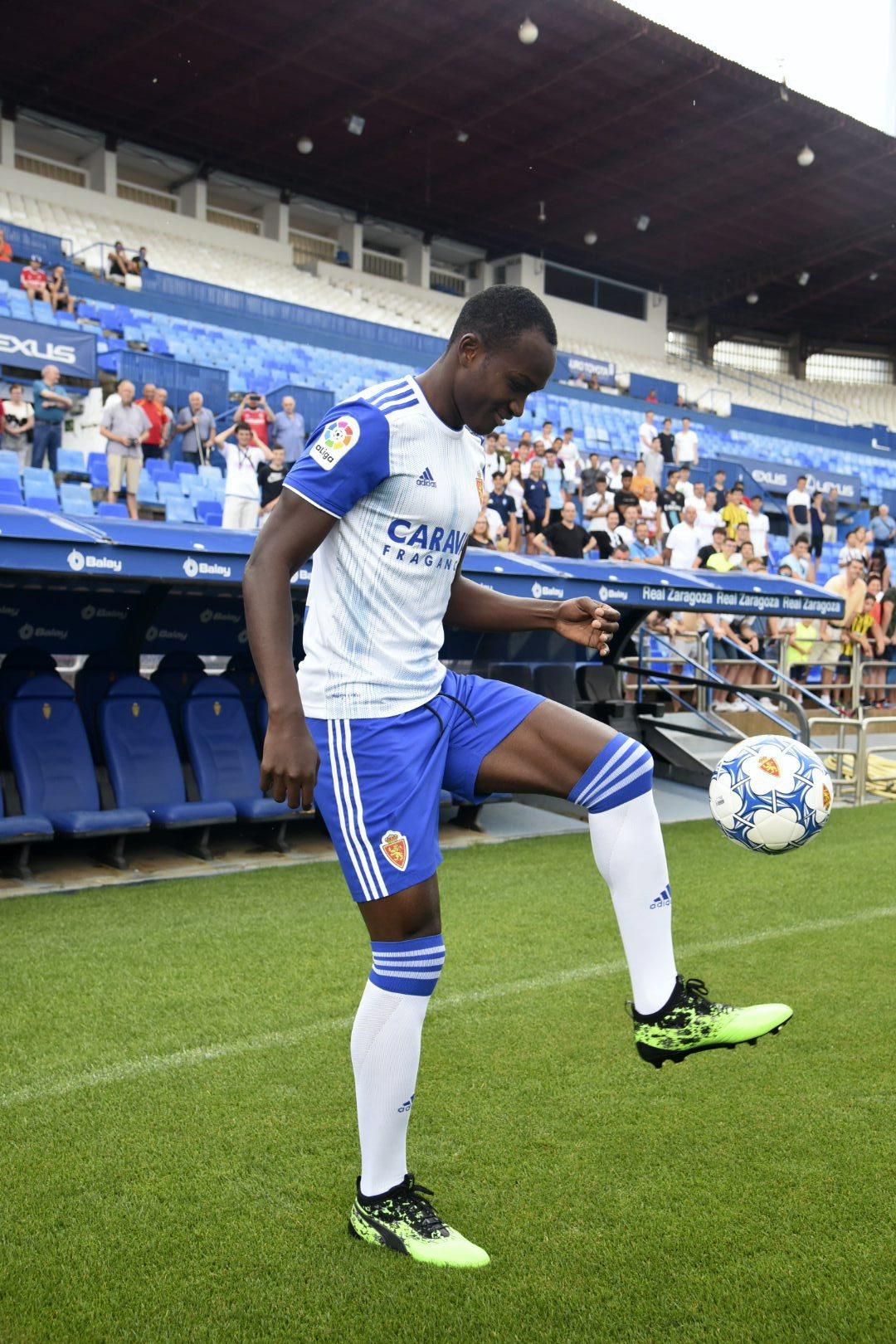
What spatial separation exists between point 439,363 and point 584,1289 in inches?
85.0

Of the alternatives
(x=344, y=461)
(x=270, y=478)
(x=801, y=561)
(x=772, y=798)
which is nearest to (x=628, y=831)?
(x=772, y=798)

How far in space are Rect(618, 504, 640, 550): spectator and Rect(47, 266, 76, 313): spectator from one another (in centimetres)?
891

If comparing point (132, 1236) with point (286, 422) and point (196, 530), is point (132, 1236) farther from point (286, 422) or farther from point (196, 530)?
point (286, 422)

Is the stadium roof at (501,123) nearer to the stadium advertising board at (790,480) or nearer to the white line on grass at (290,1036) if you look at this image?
the stadium advertising board at (790,480)

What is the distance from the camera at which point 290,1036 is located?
15.3 feet

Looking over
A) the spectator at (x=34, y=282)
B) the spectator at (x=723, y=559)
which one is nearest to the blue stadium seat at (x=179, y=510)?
the spectator at (x=34, y=282)

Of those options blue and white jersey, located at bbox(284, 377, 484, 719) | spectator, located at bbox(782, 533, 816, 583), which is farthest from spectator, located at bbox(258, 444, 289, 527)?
blue and white jersey, located at bbox(284, 377, 484, 719)

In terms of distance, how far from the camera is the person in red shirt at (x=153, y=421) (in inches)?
536

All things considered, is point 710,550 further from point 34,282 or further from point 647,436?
point 34,282

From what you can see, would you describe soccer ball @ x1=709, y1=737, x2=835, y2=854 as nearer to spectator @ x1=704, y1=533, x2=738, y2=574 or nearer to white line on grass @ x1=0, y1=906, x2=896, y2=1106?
white line on grass @ x1=0, y1=906, x2=896, y2=1106

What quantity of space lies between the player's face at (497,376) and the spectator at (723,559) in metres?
12.1

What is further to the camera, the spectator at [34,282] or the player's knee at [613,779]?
the spectator at [34,282]

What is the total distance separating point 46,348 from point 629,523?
776 centimetres

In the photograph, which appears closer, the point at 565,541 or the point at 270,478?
the point at 565,541
